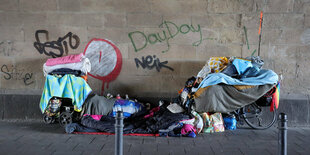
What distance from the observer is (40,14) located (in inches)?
229

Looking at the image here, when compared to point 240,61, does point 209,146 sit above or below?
below

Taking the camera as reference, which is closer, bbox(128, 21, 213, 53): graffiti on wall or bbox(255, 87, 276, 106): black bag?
bbox(255, 87, 276, 106): black bag

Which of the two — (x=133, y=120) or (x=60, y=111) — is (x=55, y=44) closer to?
(x=60, y=111)

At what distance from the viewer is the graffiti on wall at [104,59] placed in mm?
5875

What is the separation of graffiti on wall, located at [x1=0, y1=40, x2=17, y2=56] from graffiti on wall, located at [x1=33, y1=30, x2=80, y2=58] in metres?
0.53

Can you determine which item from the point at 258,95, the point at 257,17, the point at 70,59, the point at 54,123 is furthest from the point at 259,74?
the point at 54,123

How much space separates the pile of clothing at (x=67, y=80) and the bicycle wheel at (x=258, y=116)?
336 cm

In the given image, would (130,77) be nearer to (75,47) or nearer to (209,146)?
(75,47)

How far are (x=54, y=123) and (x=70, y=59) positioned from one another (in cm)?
141

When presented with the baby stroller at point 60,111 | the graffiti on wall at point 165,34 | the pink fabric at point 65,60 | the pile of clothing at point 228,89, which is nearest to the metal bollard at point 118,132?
the pile of clothing at point 228,89

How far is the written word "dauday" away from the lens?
5836mm

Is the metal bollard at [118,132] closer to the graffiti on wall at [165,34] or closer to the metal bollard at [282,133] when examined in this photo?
the metal bollard at [282,133]

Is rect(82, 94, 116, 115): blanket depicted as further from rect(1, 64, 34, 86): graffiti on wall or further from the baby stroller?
rect(1, 64, 34, 86): graffiti on wall

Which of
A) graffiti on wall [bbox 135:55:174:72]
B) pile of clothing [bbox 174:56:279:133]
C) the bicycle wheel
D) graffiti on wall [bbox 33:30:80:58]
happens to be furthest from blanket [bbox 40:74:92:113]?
the bicycle wheel
